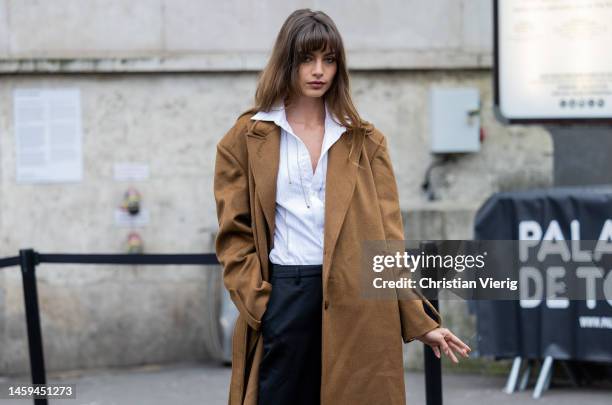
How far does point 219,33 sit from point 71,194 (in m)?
1.66

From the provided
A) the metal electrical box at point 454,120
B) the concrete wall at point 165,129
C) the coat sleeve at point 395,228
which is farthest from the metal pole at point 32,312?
the metal electrical box at point 454,120

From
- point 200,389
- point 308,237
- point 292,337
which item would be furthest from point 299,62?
point 200,389

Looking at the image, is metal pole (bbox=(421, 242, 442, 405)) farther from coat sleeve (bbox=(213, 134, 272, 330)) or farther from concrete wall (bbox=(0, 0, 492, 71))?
concrete wall (bbox=(0, 0, 492, 71))

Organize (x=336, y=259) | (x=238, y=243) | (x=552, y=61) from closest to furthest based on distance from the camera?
(x=336, y=259)
(x=238, y=243)
(x=552, y=61)

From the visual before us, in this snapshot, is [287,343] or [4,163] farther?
[4,163]

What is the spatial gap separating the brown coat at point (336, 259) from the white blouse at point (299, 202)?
27mm

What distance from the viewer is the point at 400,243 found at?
9.29 ft

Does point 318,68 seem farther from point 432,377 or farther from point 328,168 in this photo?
point 432,377

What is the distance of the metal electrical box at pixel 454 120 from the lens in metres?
6.78

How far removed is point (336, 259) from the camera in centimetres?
271

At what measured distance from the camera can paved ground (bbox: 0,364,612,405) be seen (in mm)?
5492

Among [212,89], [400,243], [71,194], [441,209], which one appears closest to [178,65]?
[212,89]

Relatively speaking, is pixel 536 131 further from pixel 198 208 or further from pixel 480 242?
pixel 198 208

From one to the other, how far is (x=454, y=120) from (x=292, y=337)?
4361 mm
